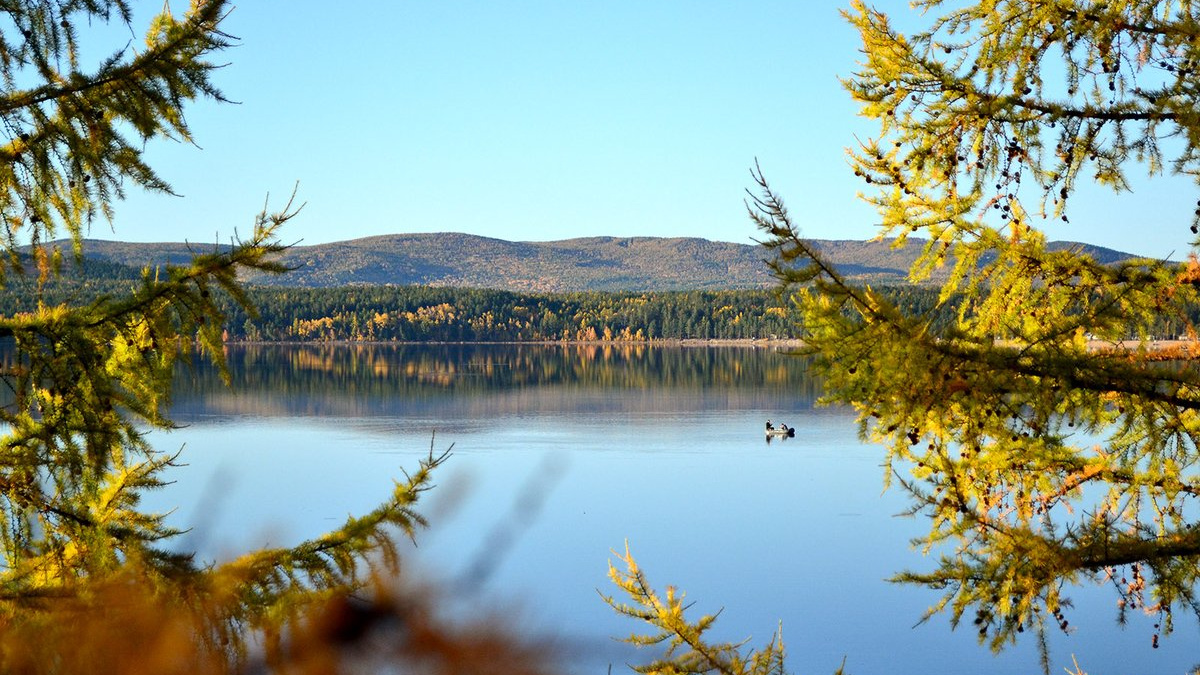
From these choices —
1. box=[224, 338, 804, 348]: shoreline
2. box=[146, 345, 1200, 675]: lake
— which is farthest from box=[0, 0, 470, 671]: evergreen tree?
box=[224, 338, 804, 348]: shoreline

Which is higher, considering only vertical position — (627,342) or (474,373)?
(474,373)

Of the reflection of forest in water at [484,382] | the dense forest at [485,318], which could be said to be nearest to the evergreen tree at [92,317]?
the reflection of forest in water at [484,382]

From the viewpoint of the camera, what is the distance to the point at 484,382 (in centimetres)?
8119

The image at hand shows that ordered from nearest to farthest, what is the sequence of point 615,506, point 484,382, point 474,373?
point 615,506 < point 484,382 < point 474,373

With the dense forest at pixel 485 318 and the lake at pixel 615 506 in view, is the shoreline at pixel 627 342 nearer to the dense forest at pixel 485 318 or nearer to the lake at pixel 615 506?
the dense forest at pixel 485 318

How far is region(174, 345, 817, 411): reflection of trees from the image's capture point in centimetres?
7138

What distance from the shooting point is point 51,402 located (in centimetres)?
477

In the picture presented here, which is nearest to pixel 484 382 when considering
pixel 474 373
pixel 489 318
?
pixel 474 373

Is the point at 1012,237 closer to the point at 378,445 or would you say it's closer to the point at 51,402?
the point at 51,402

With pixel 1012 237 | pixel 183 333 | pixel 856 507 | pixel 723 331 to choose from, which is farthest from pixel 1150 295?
pixel 723 331

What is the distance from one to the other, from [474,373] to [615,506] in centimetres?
5825

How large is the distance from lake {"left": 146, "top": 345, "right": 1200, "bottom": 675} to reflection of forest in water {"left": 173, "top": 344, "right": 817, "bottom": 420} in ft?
1.80

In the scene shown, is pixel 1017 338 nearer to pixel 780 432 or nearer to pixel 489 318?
pixel 780 432

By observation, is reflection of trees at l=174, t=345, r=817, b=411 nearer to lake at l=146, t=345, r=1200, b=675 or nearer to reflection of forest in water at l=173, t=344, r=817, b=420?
reflection of forest in water at l=173, t=344, r=817, b=420
